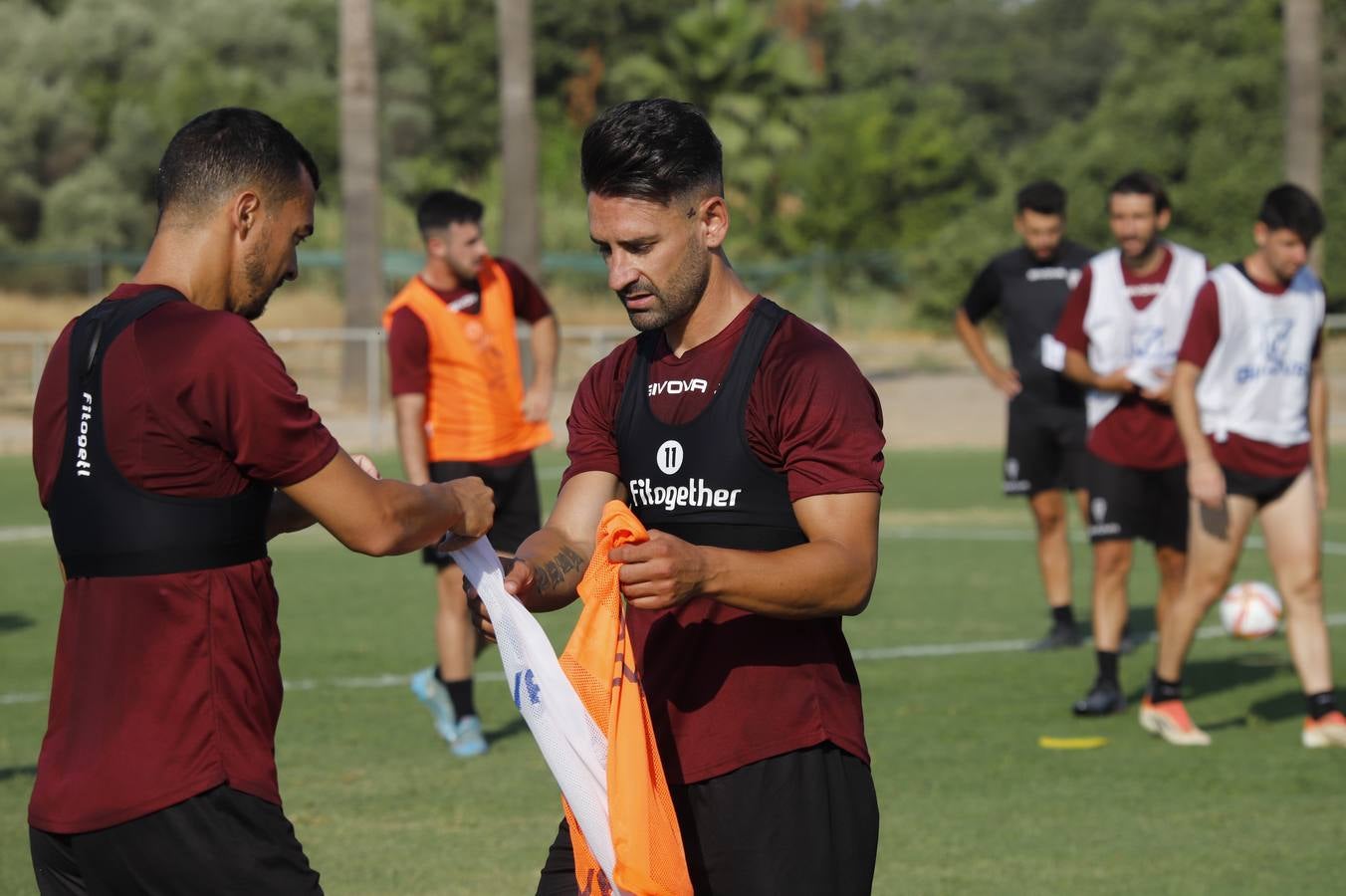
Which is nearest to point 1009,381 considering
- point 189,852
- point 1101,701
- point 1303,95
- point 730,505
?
point 1101,701

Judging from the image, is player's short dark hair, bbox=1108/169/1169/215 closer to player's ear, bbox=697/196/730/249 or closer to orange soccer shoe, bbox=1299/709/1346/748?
orange soccer shoe, bbox=1299/709/1346/748

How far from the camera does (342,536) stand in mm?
4012

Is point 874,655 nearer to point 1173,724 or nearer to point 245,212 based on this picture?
point 1173,724

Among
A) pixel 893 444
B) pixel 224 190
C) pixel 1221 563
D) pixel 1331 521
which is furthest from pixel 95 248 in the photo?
pixel 224 190

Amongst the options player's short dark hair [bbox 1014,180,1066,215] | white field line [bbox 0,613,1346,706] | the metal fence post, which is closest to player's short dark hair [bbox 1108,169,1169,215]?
player's short dark hair [bbox 1014,180,1066,215]

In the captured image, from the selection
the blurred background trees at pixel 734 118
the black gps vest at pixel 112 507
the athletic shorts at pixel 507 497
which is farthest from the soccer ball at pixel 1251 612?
the blurred background trees at pixel 734 118

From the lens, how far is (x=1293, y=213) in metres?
8.49

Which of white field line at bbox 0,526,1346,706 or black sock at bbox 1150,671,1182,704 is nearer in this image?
black sock at bbox 1150,671,1182,704

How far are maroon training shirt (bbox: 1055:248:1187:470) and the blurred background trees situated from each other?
25.8 m

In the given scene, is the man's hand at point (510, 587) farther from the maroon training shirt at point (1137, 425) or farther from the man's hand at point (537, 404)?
the maroon training shirt at point (1137, 425)

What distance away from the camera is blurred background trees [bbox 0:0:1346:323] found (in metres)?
42.7

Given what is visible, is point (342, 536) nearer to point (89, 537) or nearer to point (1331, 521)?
point (89, 537)

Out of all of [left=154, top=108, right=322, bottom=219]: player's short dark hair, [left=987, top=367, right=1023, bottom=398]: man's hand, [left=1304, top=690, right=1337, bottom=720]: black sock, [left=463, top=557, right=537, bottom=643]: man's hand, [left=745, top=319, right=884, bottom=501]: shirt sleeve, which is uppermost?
[left=154, top=108, right=322, bottom=219]: player's short dark hair

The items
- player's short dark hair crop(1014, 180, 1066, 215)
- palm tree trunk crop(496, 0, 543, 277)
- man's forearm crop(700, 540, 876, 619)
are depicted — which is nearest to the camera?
man's forearm crop(700, 540, 876, 619)
